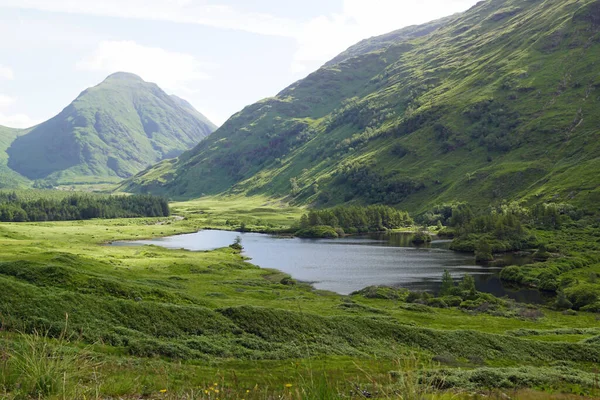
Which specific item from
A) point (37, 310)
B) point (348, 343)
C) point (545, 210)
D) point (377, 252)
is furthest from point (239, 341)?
point (545, 210)

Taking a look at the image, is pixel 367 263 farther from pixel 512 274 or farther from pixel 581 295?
pixel 581 295

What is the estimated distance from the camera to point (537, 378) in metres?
36.8

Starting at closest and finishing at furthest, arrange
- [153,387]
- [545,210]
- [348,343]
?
1. [153,387]
2. [348,343]
3. [545,210]

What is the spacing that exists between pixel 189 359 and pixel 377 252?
135706 millimetres

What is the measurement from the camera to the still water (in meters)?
113

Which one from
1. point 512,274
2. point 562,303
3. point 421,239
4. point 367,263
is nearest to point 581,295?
point 562,303

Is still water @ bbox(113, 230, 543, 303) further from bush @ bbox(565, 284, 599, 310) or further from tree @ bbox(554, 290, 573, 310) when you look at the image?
tree @ bbox(554, 290, 573, 310)

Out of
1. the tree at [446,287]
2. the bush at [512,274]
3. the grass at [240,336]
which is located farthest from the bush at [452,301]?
the bush at [512,274]

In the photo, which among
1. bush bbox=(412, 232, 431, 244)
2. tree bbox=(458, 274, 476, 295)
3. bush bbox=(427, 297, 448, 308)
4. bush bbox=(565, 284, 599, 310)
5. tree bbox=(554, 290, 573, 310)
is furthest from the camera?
bush bbox=(412, 232, 431, 244)

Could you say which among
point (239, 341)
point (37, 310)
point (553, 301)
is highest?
point (37, 310)

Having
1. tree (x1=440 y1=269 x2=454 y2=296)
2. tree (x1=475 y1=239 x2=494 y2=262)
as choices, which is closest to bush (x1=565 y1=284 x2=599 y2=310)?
tree (x1=440 y1=269 x2=454 y2=296)

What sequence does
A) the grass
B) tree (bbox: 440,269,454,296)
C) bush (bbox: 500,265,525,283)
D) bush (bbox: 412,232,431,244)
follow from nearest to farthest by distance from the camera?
the grass
tree (bbox: 440,269,454,296)
bush (bbox: 500,265,525,283)
bush (bbox: 412,232,431,244)

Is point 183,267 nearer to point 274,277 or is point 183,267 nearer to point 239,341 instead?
point 274,277

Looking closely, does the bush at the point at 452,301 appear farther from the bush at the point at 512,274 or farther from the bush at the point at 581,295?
the bush at the point at 512,274
